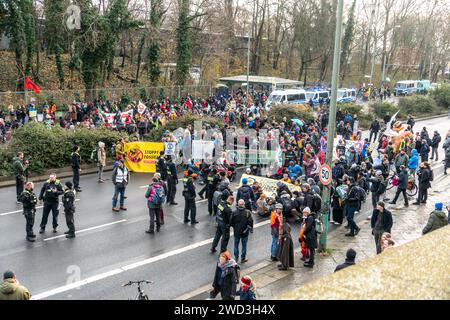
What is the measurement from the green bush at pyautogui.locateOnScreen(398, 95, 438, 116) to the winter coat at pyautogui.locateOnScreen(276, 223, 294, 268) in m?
34.8

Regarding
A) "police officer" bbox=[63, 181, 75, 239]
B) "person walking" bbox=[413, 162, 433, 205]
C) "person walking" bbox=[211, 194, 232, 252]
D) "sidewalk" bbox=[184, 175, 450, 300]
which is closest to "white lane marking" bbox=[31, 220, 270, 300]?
"person walking" bbox=[211, 194, 232, 252]

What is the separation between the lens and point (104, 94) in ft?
113

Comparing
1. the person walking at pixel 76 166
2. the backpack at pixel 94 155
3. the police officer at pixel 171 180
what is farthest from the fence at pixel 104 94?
the police officer at pixel 171 180

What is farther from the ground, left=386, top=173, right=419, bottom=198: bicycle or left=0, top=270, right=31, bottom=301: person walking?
left=0, top=270, right=31, bottom=301: person walking

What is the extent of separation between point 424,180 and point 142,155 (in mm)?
10418

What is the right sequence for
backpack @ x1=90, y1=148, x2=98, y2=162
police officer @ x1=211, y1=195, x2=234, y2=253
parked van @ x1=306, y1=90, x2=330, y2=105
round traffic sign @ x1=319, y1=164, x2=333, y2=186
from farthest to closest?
parked van @ x1=306, y1=90, x2=330, y2=105 → backpack @ x1=90, y1=148, x2=98, y2=162 → round traffic sign @ x1=319, y1=164, x2=333, y2=186 → police officer @ x1=211, y1=195, x2=234, y2=253

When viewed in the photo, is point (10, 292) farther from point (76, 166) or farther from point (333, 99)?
point (76, 166)

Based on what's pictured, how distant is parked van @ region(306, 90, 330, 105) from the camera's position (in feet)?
139

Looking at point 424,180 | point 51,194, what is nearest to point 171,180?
point 51,194

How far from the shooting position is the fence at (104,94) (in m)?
30.2

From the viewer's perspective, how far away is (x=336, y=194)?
→ 14.9 m

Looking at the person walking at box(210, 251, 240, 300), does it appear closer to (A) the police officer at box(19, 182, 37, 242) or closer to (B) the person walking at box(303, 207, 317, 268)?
(B) the person walking at box(303, 207, 317, 268)

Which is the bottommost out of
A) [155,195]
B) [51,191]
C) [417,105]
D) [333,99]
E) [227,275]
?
[227,275]
